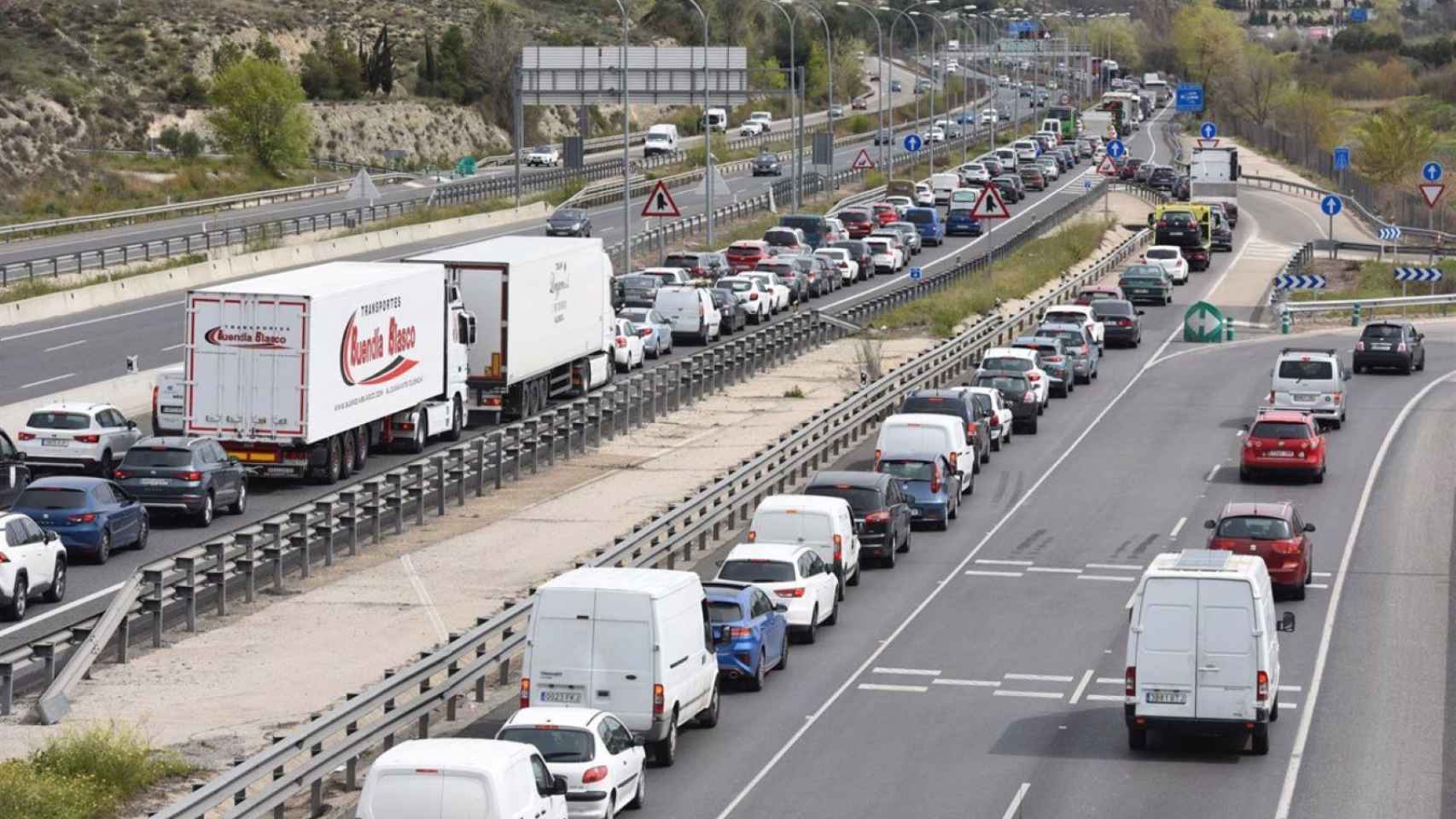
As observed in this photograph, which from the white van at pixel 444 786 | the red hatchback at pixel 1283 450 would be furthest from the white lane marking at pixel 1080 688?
the red hatchback at pixel 1283 450

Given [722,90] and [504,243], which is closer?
[504,243]

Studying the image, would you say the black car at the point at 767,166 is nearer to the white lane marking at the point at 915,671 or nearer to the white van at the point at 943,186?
the white van at the point at 943,186

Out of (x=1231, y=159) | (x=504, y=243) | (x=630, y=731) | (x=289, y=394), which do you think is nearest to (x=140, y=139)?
(x=1231, y=159)

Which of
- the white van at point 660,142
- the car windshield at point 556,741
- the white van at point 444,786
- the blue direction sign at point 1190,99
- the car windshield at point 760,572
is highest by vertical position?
the blue direction sign at point 1190,99

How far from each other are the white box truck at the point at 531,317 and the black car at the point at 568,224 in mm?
34071

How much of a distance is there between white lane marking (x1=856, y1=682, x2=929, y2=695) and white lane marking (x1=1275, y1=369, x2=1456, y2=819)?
4.53 m

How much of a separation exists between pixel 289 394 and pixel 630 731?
59.2 ft

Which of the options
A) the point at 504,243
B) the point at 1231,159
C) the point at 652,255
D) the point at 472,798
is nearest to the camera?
the point at 472,798

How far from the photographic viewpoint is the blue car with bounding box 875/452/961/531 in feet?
131

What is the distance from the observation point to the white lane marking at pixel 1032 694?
2839 cm

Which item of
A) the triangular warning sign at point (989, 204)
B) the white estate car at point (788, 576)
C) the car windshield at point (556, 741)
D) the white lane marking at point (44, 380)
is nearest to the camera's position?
the car windshield at point (556, 741)

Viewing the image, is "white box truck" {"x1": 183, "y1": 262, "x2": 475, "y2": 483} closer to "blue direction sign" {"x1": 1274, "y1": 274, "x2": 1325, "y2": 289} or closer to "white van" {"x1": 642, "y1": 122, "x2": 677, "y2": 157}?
"blue direction sign" {"x1": 1274, "y1": 274, "x2": 1325, "y2": 289}

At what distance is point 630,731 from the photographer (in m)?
24.4

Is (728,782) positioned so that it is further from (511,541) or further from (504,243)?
(504,243)
